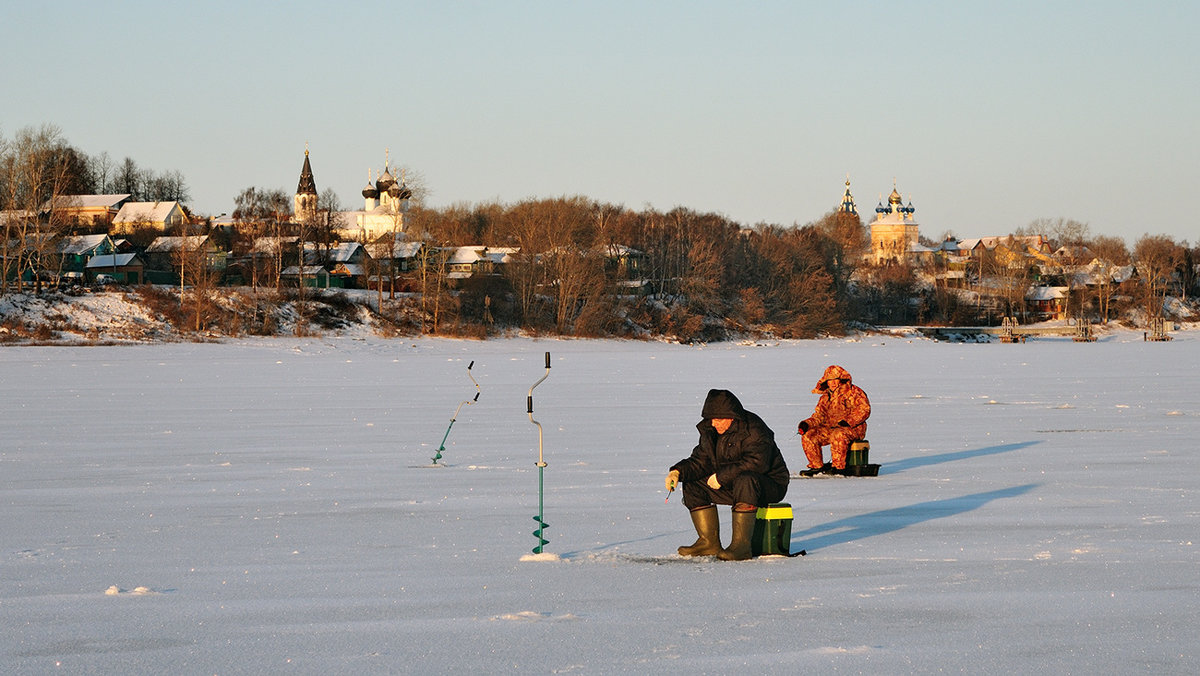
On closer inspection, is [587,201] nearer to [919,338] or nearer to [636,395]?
[919,338]

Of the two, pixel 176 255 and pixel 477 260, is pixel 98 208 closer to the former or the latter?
pixel 477 260

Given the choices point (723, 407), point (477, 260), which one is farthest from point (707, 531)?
point (477, 260)

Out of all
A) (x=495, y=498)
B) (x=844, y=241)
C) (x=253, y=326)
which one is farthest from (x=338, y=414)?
(x=844, y=241)

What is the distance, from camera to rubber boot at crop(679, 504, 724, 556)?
857 cm

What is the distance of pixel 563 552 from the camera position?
8.91m

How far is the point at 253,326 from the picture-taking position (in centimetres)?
6725

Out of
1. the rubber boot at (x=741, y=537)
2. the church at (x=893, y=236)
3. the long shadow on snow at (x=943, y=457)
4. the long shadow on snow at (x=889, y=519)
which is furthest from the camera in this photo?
the church at (x=893, y=236)

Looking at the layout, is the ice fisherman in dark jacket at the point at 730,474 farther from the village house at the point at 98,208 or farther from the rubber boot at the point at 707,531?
the village house at the point at 98,208

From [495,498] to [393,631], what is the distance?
505 centimetres

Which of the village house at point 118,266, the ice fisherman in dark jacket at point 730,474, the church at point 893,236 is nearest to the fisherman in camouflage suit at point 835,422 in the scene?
the ice fisherman in dark jacket at point 730,474

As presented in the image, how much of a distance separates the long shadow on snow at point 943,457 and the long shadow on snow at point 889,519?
2.08m

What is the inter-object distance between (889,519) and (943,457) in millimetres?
4817

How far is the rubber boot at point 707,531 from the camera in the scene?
8.57 metres

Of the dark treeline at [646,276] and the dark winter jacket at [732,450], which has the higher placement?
the dark treeline at [646,276]
